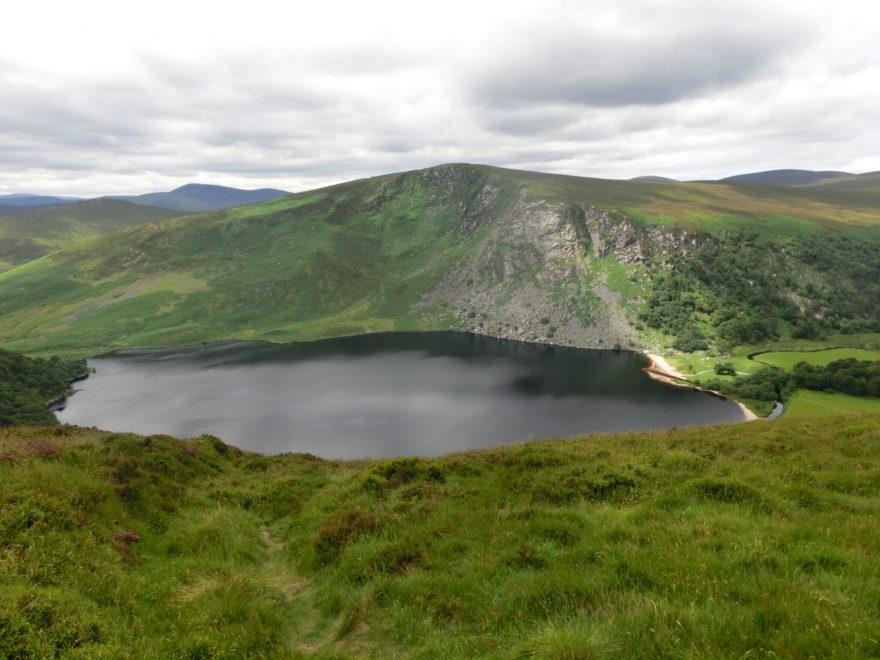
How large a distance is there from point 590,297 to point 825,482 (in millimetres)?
181483

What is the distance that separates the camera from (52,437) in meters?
25.0

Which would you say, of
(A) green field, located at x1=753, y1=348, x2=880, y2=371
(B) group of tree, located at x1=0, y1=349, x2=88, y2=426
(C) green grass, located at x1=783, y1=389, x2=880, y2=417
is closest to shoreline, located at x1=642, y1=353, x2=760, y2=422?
(C) green grass, located at x1=783, y1=389, x2=880, y2=417

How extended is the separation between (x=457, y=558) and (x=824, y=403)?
118427 millimetres

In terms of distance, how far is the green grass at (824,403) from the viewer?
296ft

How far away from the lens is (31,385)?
12694 cm

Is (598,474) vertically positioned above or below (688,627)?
below

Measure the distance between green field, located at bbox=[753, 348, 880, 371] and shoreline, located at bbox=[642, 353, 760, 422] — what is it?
2536cm

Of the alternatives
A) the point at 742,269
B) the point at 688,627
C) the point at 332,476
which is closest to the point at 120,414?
the point at 332,476

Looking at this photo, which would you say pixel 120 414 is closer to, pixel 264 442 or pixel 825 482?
pixel 264 442

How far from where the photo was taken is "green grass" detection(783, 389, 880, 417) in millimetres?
90188

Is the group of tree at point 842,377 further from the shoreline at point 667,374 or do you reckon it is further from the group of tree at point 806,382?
the shoreline at point 667,374

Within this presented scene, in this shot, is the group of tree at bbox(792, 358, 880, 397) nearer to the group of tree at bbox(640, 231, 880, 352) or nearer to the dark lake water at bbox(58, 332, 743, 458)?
the dark lake water at bbox(58, 332, 743, 458)

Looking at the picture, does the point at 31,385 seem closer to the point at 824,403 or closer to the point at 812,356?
the point at 824,403

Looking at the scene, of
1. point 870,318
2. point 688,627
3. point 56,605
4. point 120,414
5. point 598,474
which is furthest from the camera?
point 870,318
